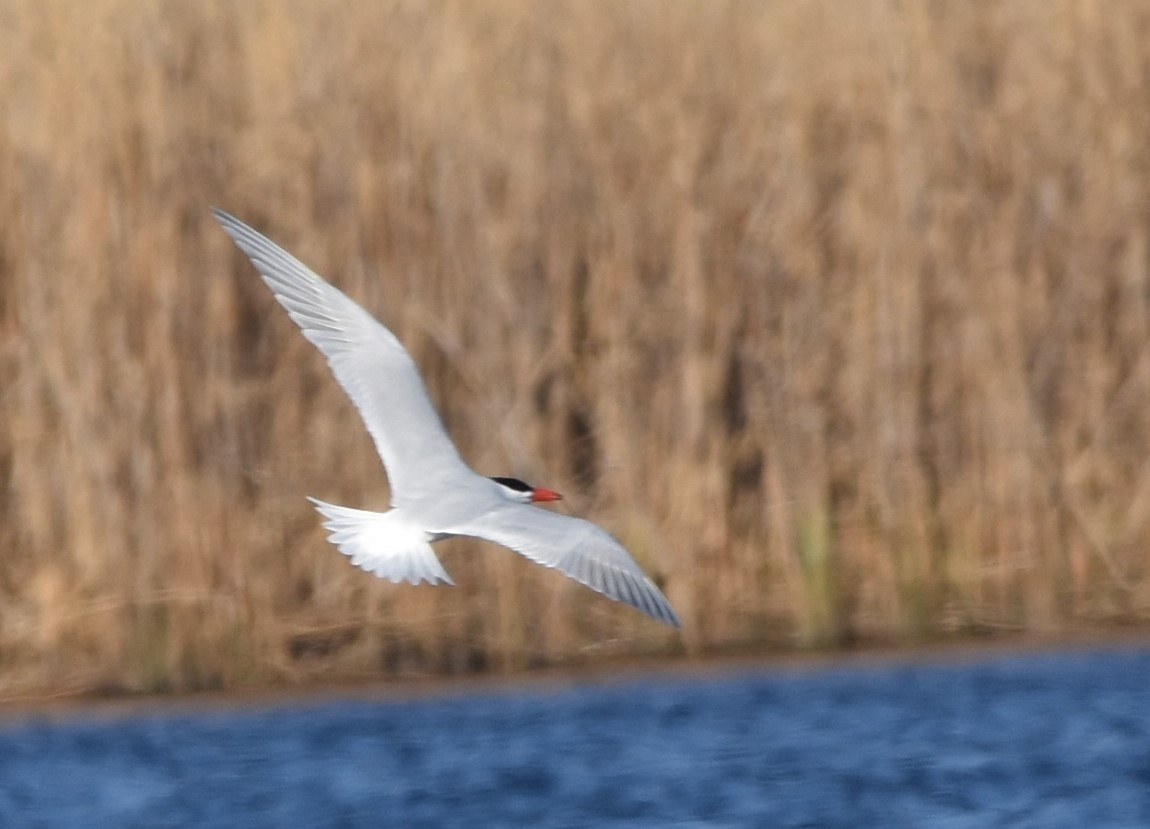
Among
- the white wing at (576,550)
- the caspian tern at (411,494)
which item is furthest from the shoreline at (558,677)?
the white wing at (576,550)

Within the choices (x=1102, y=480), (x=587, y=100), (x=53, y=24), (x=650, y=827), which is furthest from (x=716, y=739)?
(x=53, y=24)

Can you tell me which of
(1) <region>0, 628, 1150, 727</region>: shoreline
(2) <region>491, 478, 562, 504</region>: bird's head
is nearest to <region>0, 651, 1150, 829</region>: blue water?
(1) <region>0, 628, 1150, 727</region>: shoreline

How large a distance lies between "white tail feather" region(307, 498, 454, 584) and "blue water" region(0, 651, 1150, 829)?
102 centimetres

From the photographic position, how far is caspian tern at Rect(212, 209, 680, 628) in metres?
3.53

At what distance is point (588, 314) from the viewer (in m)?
5.16

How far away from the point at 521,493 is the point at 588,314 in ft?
4.51

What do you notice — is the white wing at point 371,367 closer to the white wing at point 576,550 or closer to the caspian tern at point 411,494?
the caspian tern at point 411,494

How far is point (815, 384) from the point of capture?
17.1 feet

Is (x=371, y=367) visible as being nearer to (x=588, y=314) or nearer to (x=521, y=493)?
(x=521, y=493)

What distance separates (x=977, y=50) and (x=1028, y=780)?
1.67m

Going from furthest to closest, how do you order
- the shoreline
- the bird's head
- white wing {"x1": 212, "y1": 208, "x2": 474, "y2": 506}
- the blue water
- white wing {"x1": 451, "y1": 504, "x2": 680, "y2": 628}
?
1. the shoreline
2. the blue water
3. white wing {"x1": 212, "y1": 208, "x2": 474, "y2": 506}
4. the bird's head
5. white wing {"x1": 451, "y1": 504, "x2": 680, "y2": 628}

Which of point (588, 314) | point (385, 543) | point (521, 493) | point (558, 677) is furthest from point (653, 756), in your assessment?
point (385, 543)

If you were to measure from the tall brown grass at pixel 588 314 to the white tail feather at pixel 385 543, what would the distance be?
4.73ft

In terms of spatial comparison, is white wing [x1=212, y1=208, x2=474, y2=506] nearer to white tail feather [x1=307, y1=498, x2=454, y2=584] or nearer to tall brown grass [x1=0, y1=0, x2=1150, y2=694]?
white tail feather [x1=307, y1=498, x2=454, y2=584]
